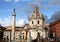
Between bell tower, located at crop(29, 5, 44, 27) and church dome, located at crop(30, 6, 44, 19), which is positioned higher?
church dome, located at crop(30, 6, 44, 19)

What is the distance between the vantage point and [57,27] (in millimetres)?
59062

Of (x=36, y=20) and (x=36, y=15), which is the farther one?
(x=36, y=15)

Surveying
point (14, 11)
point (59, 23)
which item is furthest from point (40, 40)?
point (59, 23)

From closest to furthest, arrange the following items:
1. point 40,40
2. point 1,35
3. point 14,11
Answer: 1. point 40,40
2. point 14,11
3. point 1,35

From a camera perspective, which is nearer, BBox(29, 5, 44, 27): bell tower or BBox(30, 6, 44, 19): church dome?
BBox(29, 5, 44, 27): bell tower

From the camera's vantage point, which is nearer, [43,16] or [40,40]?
[40,40]

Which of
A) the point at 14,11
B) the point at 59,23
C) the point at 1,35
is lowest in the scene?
the point at 1,35

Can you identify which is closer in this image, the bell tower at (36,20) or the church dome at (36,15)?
the bell tower at (36,20)

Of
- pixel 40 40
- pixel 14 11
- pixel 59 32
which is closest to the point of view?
pixel 40 40

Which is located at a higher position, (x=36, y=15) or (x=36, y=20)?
(x=36, y=15)

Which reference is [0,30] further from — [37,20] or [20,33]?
[37,20]

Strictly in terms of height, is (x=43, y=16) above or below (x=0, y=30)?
above

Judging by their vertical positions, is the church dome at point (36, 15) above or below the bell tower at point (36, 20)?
above

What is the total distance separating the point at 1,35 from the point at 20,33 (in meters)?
6.89
